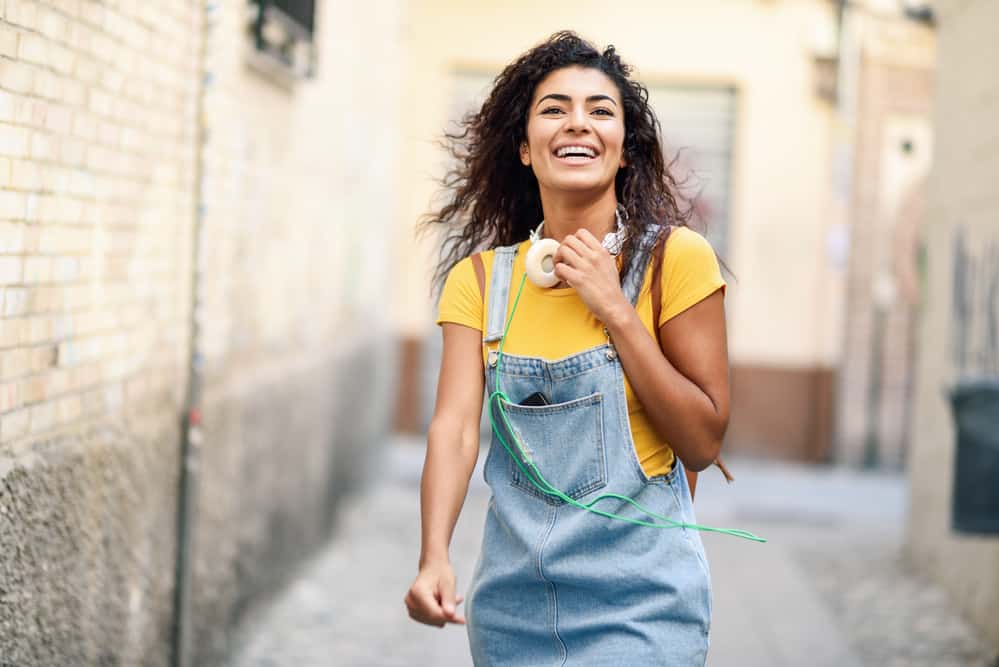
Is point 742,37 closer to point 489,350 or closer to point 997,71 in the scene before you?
point 997,71

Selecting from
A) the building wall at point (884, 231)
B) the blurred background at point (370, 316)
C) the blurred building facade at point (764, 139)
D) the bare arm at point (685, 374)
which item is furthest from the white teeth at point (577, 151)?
the building wall at point (884, 231)

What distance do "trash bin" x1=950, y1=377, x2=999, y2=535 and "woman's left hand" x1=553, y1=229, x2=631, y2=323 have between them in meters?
2.81

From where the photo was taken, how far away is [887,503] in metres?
11.0

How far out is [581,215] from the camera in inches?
115

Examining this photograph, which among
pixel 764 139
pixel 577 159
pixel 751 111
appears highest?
pixel 751 111

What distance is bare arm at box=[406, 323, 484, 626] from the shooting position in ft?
8.95

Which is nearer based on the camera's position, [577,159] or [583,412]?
[583,412]

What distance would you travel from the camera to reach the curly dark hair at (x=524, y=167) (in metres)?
2.96

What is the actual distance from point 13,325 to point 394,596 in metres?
4.02

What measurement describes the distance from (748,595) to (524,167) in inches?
188

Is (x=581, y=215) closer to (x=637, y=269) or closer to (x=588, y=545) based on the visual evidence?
(x=637, y=269)

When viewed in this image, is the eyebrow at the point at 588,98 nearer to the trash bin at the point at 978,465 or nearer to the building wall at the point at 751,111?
the trash bin at the point at 978,465

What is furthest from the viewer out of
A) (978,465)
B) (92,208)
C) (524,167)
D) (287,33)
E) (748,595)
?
(748,595)

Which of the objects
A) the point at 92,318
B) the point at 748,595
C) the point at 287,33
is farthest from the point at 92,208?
the point at 748,595
